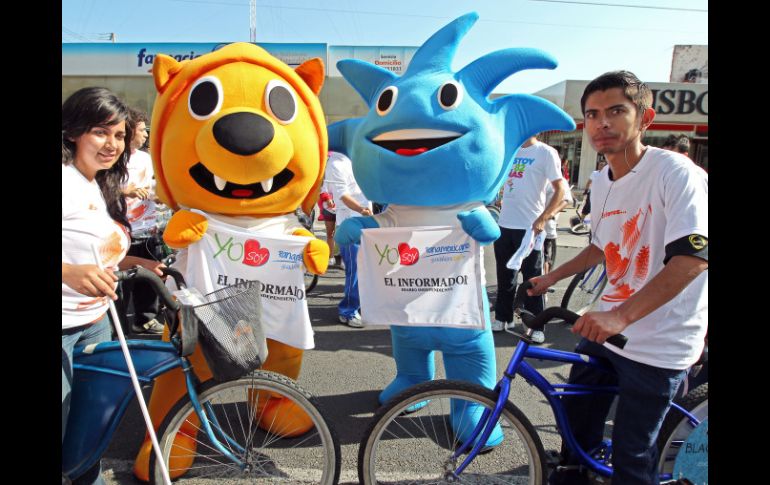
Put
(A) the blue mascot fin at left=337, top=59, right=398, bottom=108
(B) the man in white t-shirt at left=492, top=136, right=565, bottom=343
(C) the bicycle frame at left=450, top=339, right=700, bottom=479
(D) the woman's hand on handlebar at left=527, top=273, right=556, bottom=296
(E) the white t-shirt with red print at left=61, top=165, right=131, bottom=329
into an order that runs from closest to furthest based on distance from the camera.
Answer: (E) the white t-shirt with red print at left=61, top=165, right=131, bottom=329
(C) the bicycle frame at left=450, top=339, right=700, bottom=479
(D) the woman's hand on handlebar at left=527, top=273, right=556, bottom=296
(A) the blue mascot fin at left=337, top=59, right=398, bottom=108
(B) the man in white t-shirt at left=492, top=136, right=565, bottom=343

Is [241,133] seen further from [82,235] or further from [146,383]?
[146,383]

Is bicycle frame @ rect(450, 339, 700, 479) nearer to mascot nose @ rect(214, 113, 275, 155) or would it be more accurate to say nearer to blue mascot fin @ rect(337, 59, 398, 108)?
mascot nose @ rect(214, 113, 275, 155)

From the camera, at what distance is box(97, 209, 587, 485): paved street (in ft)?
9.19

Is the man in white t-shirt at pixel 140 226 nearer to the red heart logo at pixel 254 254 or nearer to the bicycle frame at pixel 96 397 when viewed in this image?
the red heart logo at pixel 254 254

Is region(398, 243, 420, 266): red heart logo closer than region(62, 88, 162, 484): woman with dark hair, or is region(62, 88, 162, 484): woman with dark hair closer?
region(62, 88, 162, 484): woman with dark hair

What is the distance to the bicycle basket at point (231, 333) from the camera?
1877 millimetres

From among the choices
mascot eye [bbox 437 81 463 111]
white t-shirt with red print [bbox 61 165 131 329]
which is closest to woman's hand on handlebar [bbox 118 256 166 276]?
white t-shirt with red print [bbox 61 165 131 329]

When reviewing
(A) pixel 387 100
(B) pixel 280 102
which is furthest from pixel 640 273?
(B) pixel 280 102

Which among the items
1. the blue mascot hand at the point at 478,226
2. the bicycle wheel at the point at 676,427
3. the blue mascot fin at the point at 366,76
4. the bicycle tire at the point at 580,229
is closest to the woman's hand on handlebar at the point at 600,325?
the bicycle wheel at the point at 676,427

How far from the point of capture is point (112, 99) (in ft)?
6.90

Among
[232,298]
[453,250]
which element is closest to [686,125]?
[453,250]

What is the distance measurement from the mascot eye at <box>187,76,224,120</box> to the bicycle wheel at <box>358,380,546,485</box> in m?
1.79

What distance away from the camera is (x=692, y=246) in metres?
1.66

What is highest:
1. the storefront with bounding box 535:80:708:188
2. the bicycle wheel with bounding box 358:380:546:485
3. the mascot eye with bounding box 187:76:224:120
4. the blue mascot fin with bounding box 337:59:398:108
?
the storefront with bounding box 535:80:708:188
